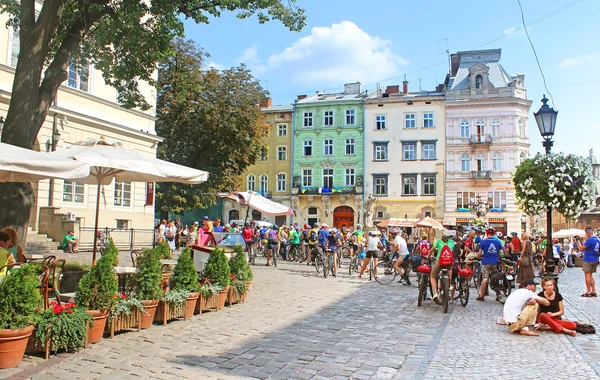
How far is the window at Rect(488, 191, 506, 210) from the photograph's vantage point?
45.8 metres

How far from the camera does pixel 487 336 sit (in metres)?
8.30

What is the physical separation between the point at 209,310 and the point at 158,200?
25942mm

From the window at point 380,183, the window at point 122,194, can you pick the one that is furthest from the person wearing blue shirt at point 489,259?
the window at point 380,183

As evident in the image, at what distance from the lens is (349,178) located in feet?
166

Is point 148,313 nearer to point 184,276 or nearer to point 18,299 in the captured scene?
point 184,276

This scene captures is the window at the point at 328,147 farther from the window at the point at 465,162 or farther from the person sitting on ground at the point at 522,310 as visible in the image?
the person sitting on ground at the point at 522,310

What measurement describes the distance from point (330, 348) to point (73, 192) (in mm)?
17225

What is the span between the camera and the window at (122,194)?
23688mm

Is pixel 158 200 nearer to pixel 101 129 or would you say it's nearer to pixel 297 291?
pixel 101 129

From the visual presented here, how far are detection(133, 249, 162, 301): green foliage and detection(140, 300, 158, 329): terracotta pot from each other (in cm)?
8

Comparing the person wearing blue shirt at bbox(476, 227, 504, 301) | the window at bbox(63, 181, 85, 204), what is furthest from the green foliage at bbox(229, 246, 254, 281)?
the window at bbox(63, 181, 85, 204)

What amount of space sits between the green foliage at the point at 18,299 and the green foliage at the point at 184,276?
302 centimetres

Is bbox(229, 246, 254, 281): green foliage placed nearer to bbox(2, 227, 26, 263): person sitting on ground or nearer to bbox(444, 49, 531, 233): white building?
bbox(2, 227, 26, 263): person sitting on ground

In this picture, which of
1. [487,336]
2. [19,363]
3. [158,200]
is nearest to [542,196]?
[487,336]
